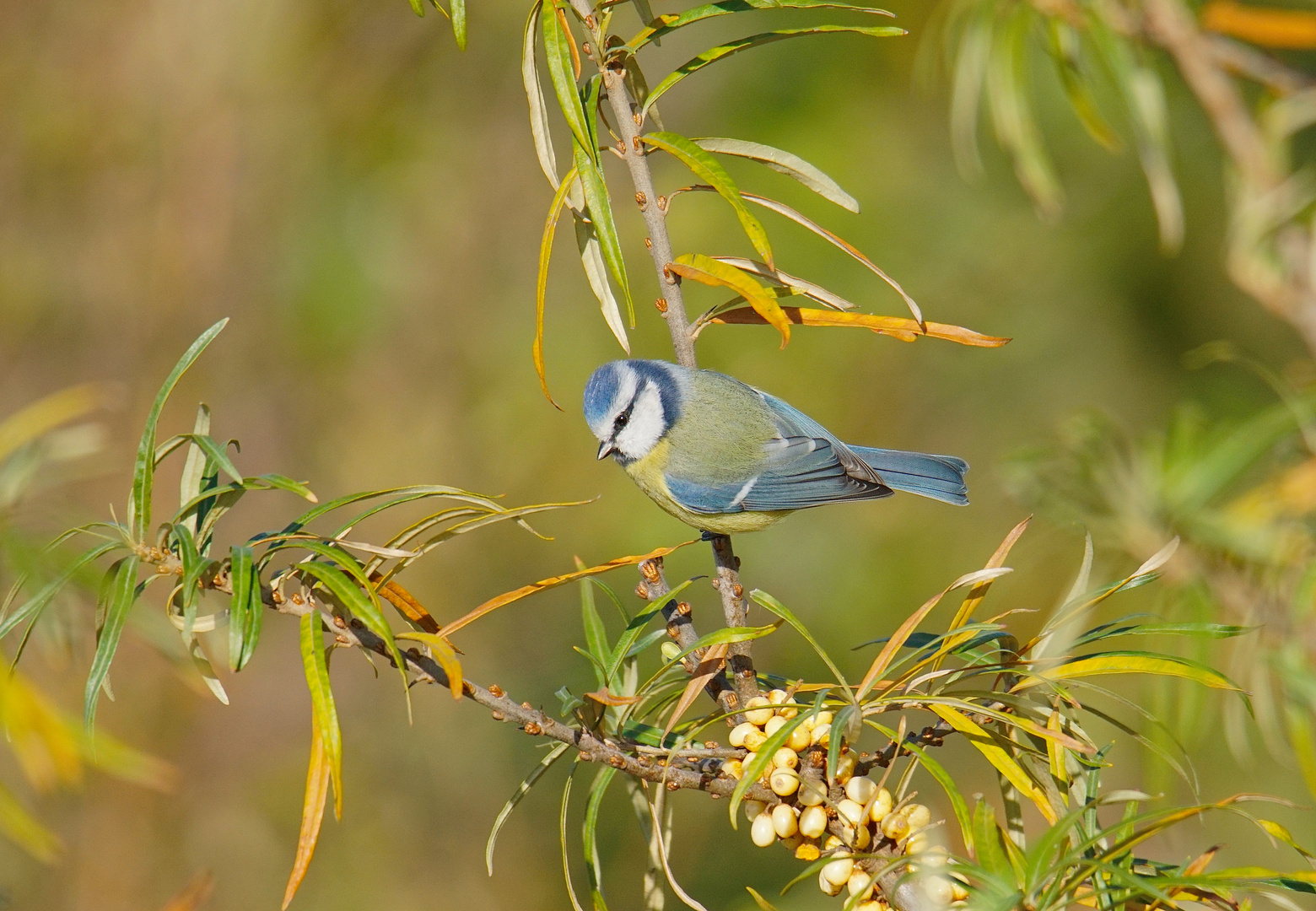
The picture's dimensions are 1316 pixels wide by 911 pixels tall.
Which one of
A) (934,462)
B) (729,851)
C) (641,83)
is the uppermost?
(641,83)

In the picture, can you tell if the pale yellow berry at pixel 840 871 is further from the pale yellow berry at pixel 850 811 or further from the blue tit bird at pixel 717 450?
the blue tit bird at pixel 717 450

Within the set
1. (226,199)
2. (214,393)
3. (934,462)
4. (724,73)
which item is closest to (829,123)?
(724,73)

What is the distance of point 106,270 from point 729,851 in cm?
335

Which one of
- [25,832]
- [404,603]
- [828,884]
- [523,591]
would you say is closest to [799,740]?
[828,884]

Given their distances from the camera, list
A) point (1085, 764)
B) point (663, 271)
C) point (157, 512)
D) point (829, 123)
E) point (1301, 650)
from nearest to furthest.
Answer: point (1085, 764), point (663, 271), point (1301, 650), point (157, 512), point (829, 123)

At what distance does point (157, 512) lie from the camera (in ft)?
11.5

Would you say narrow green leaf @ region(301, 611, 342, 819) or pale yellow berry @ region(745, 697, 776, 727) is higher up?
narrow green leaf @ region(301, 611, 342, 819)

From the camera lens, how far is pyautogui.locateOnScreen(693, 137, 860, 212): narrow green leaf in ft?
4.10

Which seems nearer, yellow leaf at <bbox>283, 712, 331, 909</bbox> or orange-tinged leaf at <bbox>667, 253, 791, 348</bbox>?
yellow leaf at <bbox>283, 712, 331, 909</bbox>

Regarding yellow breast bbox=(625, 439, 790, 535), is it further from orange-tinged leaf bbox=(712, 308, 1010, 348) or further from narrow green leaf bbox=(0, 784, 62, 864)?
narrow green leaf bbox=(0, 784, 62, 864)

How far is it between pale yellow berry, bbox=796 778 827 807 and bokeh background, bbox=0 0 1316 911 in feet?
8.63

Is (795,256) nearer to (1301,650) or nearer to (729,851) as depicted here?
(729,851)

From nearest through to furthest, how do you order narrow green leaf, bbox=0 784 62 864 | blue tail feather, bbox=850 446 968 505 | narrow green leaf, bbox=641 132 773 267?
narrow green leaf, bbox=0 784 62 864
narrow green leaf, bbox=641 132 773 267
blue tail feather, bbox=850 446 968 505

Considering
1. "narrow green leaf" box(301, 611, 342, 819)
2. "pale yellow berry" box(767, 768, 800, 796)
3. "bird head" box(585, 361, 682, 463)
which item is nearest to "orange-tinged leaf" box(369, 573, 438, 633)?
"narrow green leaf" box(301, 611, 342, 819)
